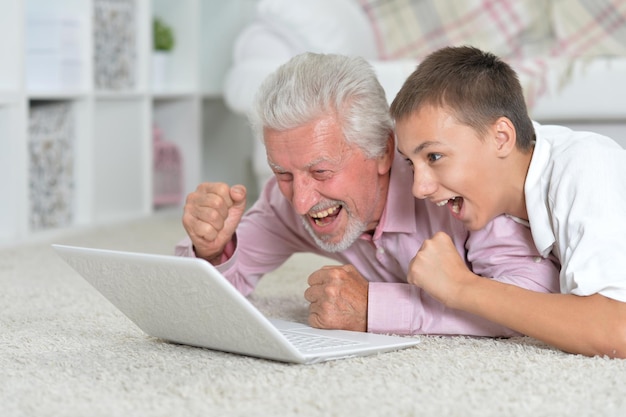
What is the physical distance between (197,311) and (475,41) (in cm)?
224

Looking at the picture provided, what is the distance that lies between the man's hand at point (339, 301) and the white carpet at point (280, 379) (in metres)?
0.11

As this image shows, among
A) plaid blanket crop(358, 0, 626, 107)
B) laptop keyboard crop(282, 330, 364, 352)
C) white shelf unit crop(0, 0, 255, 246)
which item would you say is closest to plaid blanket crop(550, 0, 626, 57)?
plaid blanket crop(358, 0, 626, 107)

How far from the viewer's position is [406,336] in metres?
1.49

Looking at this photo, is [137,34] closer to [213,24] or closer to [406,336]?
[213,24]

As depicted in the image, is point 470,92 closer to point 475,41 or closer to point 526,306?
point 526,306

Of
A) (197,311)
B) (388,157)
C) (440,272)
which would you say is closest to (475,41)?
(388,157)

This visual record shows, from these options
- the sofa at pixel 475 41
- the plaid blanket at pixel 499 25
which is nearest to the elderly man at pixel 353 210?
the sofa at pixel 475 41

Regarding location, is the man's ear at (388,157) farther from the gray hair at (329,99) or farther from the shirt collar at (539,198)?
the shirt collar at (539,198)

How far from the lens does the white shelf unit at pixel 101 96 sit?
8.45 ft

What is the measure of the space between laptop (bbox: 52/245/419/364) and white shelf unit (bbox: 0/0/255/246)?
1317 mm

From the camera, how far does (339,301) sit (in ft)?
4.80

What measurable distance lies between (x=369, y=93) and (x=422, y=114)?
183 mm

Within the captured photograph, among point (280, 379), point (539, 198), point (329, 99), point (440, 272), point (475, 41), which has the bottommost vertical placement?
point (280, 379)

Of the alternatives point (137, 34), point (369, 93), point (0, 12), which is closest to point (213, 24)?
point (137, 34)
